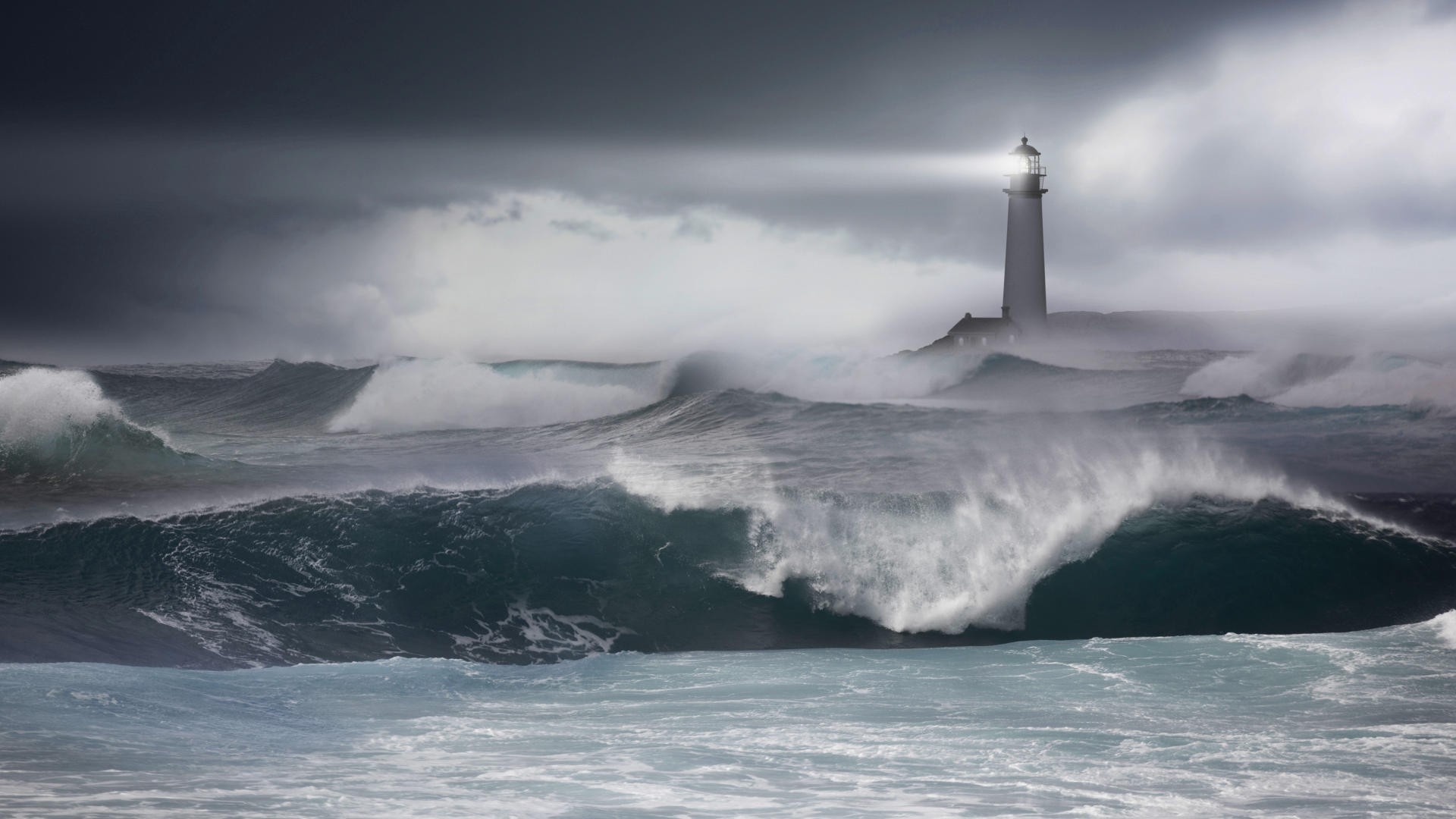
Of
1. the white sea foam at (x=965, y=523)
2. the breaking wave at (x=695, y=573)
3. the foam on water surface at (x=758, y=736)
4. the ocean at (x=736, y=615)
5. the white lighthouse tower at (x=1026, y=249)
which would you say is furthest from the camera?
the white lighthouse tower at (x=1026, y=249)

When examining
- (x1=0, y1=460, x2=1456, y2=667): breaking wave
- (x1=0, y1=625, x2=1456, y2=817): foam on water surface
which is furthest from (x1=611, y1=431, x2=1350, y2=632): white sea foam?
(x1=0, y1=625, x2=1456, y2=817): foam on water surface

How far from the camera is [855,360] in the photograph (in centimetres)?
2578

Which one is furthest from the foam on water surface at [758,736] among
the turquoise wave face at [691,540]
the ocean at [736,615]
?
the turquoise wave face at [691,540]

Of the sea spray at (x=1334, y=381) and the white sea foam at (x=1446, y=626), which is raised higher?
the sea spray at (x=1334, y=381)

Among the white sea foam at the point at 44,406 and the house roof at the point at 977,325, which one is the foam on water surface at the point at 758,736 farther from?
the house roof at the point at 977,325

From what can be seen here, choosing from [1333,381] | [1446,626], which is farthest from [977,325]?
[1446,626]

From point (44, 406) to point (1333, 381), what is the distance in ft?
79.9

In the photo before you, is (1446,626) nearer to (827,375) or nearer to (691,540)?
(691,540)

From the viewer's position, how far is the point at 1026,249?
25188 mm

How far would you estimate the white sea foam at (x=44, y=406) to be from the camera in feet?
51.8

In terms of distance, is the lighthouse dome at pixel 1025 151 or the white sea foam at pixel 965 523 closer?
the white sea foam at pixel 965 523

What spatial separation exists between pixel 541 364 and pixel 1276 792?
2146cm

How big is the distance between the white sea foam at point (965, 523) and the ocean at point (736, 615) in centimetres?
5

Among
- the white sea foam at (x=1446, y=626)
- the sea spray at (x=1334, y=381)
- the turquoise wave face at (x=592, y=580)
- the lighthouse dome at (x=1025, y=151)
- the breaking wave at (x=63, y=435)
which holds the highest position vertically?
the lighthouse dome at (x=1025, y=151)
